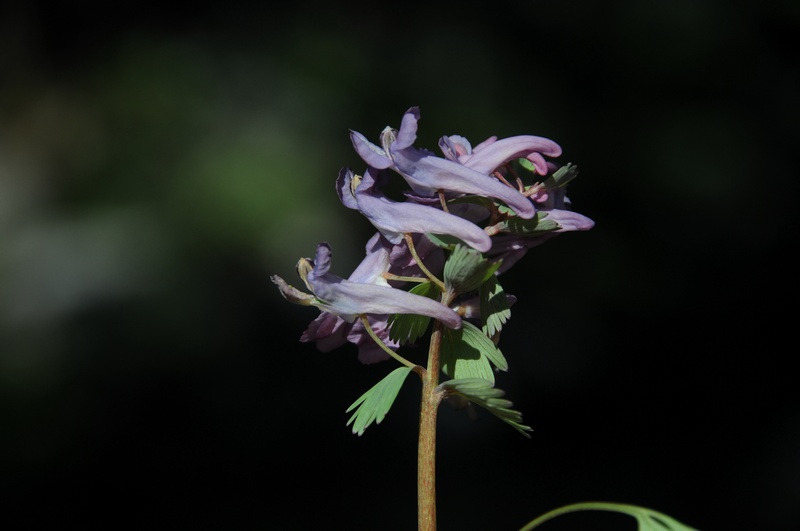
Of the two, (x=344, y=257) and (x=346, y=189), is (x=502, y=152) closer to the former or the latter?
(x=346, y=189)

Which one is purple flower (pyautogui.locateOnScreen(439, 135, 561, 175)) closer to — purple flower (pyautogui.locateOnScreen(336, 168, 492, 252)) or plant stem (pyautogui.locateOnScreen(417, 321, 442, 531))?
purple flower (pyautogui.locateOnScreen(336, 168, 492, 252))

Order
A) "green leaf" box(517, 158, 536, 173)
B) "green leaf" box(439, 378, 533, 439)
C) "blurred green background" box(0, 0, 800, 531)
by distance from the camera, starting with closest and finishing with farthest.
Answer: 1. "green leaf" box(439, 378, 533, 439)
2. "green leaf" box(517, 158, 536, 173)
3. "blurred green background" box(0, 0, 800, 531)

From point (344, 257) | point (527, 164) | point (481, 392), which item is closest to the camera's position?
point (481, 392)

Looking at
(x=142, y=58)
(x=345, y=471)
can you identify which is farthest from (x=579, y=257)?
(x=142, y=58)

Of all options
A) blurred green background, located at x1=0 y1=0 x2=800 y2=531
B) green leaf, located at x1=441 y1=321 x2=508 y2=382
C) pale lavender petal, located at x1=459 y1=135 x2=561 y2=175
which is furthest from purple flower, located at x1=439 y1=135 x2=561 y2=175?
blurred green background, located at x1=0 y1=0 x2=800 y2=531

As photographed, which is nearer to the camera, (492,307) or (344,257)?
(492,307)

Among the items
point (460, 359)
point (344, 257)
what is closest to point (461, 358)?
point (460, 359)

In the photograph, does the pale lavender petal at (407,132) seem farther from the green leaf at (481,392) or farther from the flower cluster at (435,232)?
the green leaf at (481,392)
